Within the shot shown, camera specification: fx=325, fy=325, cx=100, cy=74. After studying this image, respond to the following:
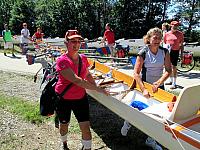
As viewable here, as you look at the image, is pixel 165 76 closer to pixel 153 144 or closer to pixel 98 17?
pixel 153 144

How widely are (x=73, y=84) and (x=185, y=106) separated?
1442 mm

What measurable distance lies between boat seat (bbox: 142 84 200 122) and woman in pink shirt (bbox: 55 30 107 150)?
907 millimetres

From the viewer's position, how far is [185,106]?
157 inches

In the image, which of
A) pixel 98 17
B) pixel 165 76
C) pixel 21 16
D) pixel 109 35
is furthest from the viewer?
pixel 21 16

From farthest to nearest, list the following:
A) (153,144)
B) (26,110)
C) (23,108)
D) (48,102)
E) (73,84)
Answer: (23,108), (26,110), (153,144), (48,102), (73,84)

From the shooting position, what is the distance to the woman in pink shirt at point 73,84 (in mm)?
4102

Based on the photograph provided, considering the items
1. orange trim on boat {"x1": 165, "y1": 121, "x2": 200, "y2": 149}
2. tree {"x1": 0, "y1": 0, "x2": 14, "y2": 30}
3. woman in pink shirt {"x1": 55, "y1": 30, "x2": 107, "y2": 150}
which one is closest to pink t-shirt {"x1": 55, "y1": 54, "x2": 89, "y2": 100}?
woman in pink shirt {"x1": 55, "y1": 30, "x2": 107, "y2": 150}

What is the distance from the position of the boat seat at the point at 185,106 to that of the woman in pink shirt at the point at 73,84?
2.98 feet

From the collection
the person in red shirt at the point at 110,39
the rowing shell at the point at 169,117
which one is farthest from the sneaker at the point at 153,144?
the person in red shirt at the point at 110,39

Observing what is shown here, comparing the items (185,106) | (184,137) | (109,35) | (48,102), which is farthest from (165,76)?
(109,35)

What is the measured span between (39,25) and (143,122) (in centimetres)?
3456

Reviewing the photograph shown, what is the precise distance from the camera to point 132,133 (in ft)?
18.6

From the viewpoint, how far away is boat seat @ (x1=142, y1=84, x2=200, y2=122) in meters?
3.88

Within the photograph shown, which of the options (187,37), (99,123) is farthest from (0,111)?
(187,37)
